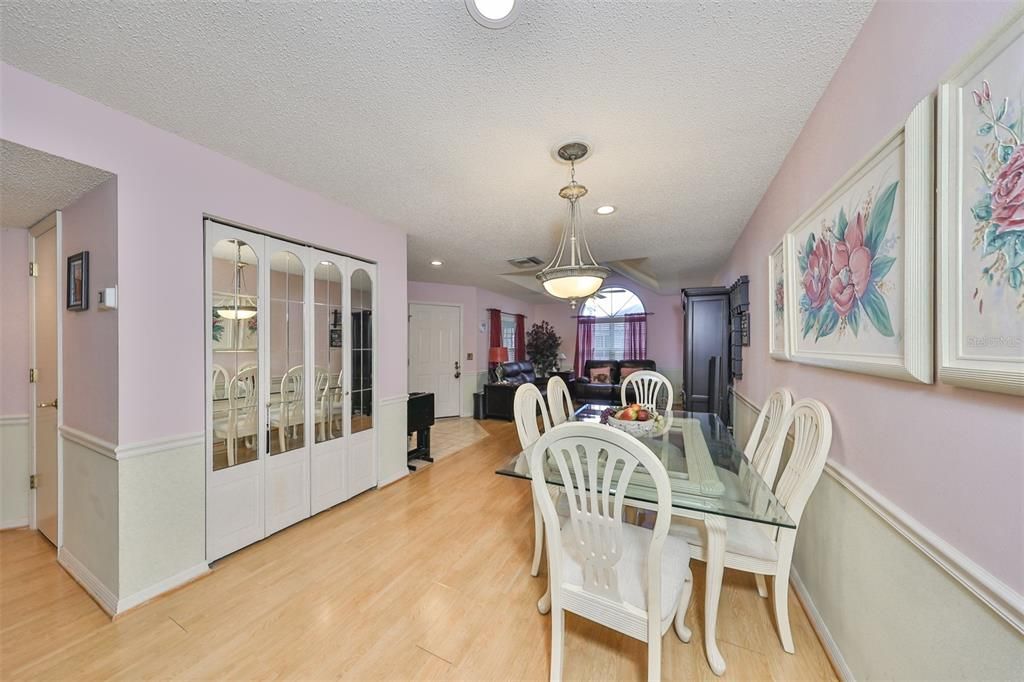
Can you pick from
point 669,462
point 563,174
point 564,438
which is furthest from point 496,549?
point 563,174

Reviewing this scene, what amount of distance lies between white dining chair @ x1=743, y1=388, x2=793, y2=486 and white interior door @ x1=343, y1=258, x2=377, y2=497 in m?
2.84

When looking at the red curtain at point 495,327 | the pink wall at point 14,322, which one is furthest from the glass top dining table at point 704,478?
the red curtain at point 495,327

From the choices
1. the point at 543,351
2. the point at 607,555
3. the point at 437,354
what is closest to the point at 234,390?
the point at 607,555

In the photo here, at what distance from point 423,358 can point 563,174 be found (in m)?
4.41

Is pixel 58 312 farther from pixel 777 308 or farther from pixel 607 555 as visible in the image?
pixel 777 308

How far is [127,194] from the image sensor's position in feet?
5.72

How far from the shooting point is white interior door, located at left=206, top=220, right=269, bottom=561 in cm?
209

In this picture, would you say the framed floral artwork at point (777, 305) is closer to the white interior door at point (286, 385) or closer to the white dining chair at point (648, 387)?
the white dining chair at point (648, 387)

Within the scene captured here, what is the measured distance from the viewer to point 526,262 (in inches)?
181

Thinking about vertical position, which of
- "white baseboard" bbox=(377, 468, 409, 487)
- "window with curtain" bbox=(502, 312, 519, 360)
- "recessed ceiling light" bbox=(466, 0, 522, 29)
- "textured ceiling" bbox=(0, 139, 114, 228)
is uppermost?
"recessed ceiling light" bbox=(466, 0, 522, 29)

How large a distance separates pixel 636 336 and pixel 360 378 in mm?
6394

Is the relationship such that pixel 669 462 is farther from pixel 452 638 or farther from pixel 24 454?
pixel 24 454

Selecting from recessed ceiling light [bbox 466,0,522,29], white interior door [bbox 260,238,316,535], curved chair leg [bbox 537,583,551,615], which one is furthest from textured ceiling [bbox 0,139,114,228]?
curved chair leg [bbox 537,583,551,615]

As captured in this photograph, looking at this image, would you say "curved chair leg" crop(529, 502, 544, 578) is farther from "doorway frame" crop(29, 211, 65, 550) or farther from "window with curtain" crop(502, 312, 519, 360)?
"window with curtain" crop(502, 312, 519, 360)
